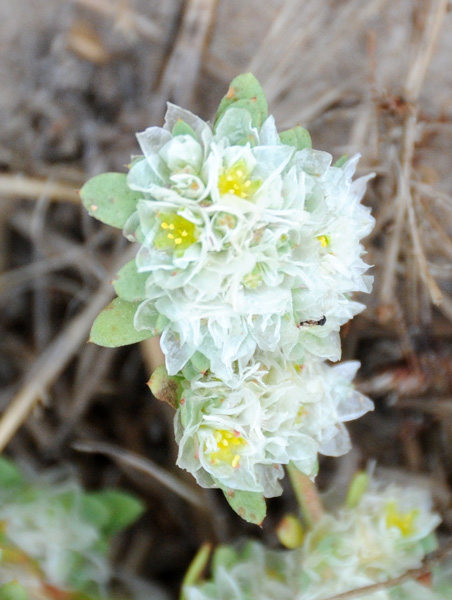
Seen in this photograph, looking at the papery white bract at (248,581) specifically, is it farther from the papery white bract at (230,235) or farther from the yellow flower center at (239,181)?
the yellow flower center at (239,181)

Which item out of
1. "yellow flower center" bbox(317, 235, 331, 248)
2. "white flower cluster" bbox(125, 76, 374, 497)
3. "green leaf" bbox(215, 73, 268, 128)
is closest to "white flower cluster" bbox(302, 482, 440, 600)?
"white flower cluster" bbox(125, 76, 374, 497)

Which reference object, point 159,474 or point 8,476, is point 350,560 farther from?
point 8,476

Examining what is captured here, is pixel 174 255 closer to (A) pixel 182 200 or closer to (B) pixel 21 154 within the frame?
(A) pixel 182 200

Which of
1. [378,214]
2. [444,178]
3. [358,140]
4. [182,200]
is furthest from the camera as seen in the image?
[444,178]

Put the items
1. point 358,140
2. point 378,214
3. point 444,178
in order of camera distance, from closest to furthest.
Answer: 1. point 378,214
2. point 358,140
3. point 444,178

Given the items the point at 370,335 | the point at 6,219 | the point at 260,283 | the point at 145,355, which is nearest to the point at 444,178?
the point at 370,335
